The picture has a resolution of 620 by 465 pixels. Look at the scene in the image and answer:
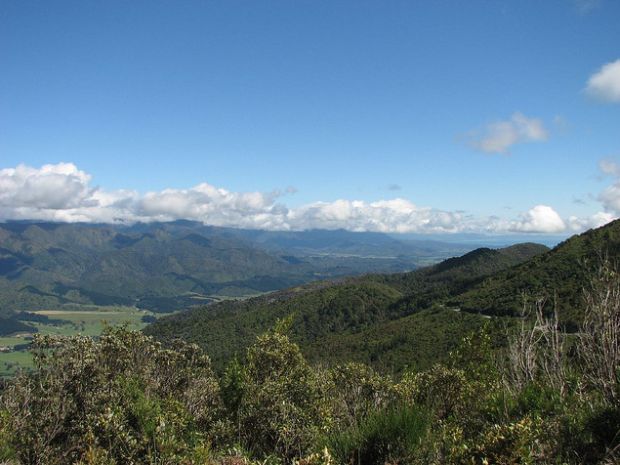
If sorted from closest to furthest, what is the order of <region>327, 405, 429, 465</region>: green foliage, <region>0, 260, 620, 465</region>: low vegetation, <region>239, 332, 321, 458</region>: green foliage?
1. <region>0, 260, 620, 465</region>: low vegetation
2. <region>327, 405, 429, 465</region>: green foliage
3. <region>239, 332, 321, 458</region>: green foliage

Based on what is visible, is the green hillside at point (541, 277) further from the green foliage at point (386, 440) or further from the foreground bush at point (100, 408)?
the green foliage at point (386, 440)

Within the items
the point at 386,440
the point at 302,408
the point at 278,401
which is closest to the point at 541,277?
the point at 302,408

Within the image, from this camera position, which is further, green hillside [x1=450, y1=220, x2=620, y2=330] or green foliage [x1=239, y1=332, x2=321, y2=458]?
green hillside [x1=450, y1=220, x2=620, y2=330]

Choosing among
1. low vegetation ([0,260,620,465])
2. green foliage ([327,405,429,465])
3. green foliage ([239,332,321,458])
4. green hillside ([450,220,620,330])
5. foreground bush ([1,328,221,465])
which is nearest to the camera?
low vegetation ([0,260,620,465])

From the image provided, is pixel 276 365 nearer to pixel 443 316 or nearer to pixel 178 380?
pixel 178 380

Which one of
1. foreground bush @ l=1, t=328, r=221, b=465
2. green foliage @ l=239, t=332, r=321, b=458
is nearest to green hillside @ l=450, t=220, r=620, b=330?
green foliage @ l=239, t=332, r=321, b=458

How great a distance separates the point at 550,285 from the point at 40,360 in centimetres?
13082

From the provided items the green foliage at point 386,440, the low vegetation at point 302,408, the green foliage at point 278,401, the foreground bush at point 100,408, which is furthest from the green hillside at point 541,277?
the green foliage at point 386,440

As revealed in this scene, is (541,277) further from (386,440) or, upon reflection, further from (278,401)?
(386,440)

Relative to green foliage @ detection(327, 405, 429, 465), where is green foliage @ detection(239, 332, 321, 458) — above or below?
below

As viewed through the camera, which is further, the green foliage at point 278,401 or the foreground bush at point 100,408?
the green foliage at point 278,401

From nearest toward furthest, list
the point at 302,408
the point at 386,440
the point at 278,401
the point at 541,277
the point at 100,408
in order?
the point at 386,440
the point at 100,408
the point at 278,401
the point at 302,408
the point at 541,277

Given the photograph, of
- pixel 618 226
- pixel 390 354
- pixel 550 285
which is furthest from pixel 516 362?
pixel 618 226

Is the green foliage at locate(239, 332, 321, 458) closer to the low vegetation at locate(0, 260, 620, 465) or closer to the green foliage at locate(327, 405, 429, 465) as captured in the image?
the low vegetation at locate(0, 260, 620, 465)
